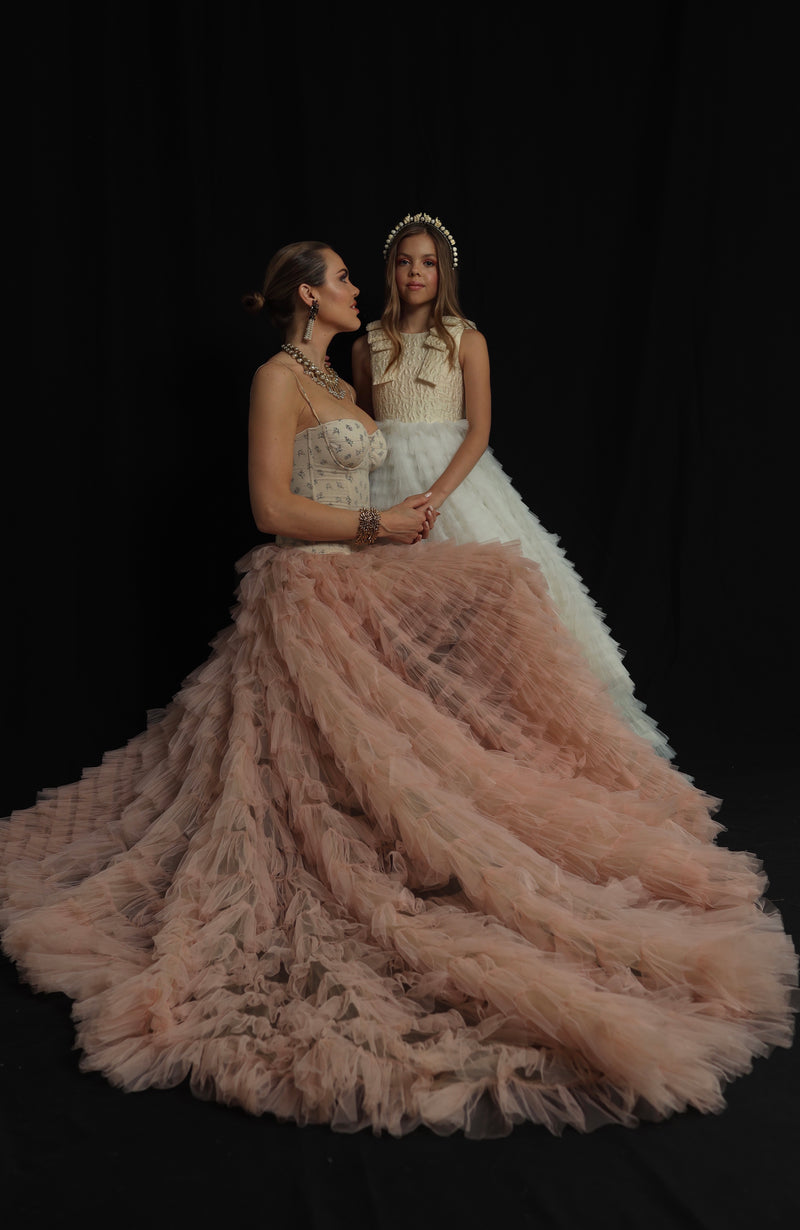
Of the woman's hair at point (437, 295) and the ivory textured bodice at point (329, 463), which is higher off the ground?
the woman's hair at point (437, 295)

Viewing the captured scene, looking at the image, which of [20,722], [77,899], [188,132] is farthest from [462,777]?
[188,132]

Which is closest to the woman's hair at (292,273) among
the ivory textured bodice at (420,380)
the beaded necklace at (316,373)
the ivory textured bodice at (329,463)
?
the beaded necklace at (316,373)

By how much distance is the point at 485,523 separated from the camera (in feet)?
10.5

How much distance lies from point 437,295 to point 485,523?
0.67 m

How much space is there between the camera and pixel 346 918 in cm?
220

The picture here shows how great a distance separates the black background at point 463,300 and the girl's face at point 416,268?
0.97ft

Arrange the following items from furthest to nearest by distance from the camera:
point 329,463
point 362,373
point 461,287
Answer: point 461,287 < point 362,373 < point 329,463

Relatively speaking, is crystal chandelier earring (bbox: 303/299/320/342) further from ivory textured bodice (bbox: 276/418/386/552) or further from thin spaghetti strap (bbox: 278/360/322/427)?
ivory textured bodice (bbox: 276/418/386/552)

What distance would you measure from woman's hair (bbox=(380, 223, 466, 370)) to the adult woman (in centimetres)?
36

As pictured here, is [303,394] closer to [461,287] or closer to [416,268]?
[416,268]

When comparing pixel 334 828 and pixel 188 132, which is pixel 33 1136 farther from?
pixel 188 132

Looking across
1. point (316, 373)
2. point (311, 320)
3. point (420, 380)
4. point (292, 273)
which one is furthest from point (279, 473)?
point (420, 380)

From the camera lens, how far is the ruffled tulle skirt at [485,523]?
10.4ft

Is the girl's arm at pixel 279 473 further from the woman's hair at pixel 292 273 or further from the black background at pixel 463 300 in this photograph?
the black background at pixel 463 300
